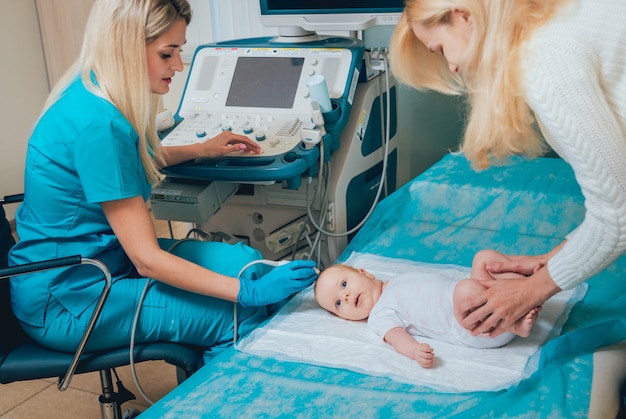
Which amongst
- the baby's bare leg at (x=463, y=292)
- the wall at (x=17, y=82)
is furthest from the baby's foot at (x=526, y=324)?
the wall at (x=17, y=82)

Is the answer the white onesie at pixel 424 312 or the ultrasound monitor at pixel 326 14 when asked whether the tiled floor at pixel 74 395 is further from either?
the ultrasound monitor at pixel 326 14

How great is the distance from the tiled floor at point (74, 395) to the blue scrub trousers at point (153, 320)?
64 cm

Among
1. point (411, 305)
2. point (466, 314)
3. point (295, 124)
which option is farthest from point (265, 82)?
point (466, 314)

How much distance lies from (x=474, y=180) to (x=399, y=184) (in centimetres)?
75

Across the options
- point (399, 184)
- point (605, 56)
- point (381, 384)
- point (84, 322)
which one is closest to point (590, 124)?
point (605, 56)

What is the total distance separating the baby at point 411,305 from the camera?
153 cm

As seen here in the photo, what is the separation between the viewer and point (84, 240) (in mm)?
1639

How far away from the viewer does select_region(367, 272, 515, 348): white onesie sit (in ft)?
5.15

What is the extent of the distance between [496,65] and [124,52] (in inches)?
31.9

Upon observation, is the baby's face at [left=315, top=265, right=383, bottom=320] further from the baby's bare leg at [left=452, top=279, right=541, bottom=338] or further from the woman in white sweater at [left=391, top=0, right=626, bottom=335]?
the woman in white sweater at [left=391, top=0, right=626, bottom=335]

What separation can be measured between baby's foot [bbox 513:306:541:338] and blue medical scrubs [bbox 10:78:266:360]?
65cm

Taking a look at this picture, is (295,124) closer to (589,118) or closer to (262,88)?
(262,88)

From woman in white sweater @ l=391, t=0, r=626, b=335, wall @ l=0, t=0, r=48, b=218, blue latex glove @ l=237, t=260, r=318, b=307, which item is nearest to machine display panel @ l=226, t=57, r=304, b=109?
blue latex glove @ l=237, t=260, r=318, b=307

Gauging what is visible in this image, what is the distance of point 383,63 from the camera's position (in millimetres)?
2352
